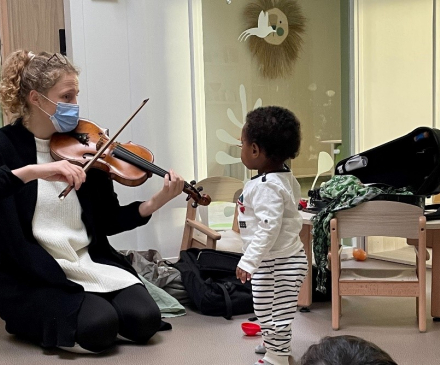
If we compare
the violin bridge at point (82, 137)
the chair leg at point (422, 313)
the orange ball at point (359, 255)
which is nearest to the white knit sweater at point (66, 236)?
the violin bridge at point (82, 137)

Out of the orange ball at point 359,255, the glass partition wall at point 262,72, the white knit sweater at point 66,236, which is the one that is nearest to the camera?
the white knit sweater at point 66,236

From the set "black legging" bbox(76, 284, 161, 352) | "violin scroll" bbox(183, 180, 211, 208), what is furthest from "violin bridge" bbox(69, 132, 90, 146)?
"black legging" bbox(76, 284, 161, 352)

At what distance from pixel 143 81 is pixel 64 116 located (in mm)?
1253

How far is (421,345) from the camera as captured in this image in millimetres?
2400

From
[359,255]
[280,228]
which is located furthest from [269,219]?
[359,255]

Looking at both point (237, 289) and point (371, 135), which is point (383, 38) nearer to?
point (371, 135)

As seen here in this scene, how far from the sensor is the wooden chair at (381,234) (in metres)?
2.49

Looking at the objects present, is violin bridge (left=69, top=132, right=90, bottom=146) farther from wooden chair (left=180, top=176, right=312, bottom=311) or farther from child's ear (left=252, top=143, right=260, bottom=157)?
wooden chair (left=180, top=176, right=312, bottom=311)

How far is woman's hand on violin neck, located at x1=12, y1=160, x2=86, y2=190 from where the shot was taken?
205cm

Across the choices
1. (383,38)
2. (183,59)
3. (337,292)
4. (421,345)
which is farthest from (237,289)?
(383,38)

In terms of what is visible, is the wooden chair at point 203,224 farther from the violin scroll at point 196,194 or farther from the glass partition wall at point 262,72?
the violin scroll at point 196,194

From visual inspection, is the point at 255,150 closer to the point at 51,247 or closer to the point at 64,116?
the point at 64,116

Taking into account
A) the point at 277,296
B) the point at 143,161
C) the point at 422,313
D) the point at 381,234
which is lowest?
the point at 422,313

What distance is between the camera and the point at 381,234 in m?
2.51
